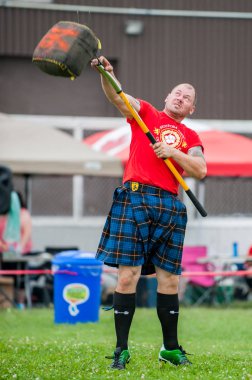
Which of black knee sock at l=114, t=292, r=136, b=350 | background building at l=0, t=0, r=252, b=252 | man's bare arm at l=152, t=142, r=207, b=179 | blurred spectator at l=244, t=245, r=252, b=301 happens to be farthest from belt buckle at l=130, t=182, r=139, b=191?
background building at l=0, t=0, r=252, b=252

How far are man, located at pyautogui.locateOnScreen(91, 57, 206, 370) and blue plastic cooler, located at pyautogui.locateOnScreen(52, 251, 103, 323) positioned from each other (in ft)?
14.1

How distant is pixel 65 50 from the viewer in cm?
571

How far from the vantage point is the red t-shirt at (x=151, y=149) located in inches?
247

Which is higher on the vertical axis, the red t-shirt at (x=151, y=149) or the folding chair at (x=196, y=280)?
the red t-shirt at (x=151, y=149)

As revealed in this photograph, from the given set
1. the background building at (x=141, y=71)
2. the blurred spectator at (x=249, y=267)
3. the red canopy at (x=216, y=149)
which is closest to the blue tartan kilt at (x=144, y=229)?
the blurred spectator at (x=249, y=267)

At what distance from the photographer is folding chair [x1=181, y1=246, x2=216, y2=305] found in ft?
46.4

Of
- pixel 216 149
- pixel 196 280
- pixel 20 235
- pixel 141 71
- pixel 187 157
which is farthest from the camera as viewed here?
pixel 141 71

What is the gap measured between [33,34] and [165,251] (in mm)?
11818

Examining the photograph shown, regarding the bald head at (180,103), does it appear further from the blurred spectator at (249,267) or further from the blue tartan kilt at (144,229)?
the blurred spectator at (249,267)

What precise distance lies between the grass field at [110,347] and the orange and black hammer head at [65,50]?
1.80 meters

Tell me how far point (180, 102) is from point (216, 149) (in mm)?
8102

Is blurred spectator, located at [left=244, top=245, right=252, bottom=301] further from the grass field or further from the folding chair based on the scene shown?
the grass field

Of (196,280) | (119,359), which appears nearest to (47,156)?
(196,280)

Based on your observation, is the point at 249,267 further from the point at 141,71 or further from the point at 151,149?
the point at 151,149
